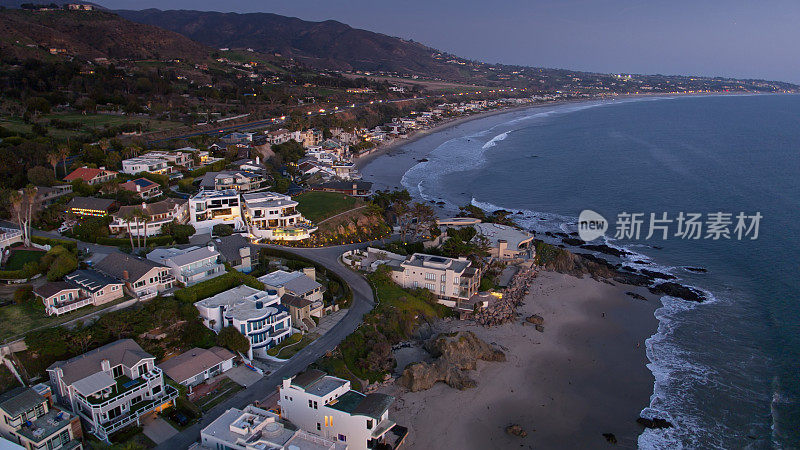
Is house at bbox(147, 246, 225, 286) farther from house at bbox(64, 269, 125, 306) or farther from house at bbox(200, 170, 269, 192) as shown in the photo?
house at bbox(200, 170, 269, 192)

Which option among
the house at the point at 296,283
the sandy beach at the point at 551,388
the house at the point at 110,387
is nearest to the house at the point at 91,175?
the house at the point at 296,283

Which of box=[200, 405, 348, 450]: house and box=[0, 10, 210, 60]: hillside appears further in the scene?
box=[0, 10, 210, 60]: hillside

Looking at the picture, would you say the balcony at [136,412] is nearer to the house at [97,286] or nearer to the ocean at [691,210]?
the house at [97,286]

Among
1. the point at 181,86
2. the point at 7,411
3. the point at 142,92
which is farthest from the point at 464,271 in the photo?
the point at 181,86

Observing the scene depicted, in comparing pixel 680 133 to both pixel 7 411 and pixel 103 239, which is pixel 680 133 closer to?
pixel 103 239

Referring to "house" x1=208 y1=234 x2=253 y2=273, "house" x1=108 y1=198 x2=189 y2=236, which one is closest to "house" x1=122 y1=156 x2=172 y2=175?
"house" x1=108 y1=198 x2=189 y2=236

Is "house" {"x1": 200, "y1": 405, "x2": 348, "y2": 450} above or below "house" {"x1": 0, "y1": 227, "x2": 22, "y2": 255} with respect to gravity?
below

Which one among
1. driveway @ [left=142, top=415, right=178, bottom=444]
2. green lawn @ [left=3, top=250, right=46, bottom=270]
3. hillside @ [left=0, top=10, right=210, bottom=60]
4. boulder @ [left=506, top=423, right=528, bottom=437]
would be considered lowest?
boulder @ [left=506, top=423, right=528, bottom=437]

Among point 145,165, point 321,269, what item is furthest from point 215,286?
point 145,165
